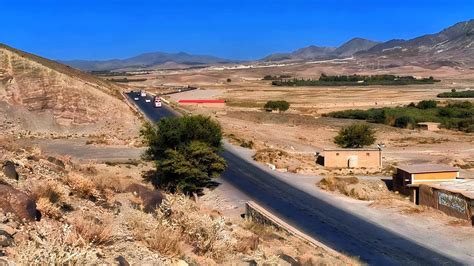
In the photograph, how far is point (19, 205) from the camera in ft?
33.3

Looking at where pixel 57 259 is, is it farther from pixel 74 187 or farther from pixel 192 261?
pixel 74 187

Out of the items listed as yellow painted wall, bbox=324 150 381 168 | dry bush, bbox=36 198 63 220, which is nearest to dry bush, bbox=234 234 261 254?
dry bush, bbox=36 198 63 220

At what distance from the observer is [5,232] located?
8.84 m

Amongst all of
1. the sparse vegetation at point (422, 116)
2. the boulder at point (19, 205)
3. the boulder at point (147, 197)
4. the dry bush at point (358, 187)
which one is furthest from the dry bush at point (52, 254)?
the sparse vegetation at point (422, 116)

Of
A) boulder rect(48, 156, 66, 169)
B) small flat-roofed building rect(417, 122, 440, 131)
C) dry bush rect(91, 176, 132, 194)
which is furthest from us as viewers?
small flat-roofed building rect(417, 122, 440, 131)

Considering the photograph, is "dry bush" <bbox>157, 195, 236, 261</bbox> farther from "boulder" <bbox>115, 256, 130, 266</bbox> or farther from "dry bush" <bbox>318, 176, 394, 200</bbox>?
"dry bush" <bbox>318, 176, 394, 200</bbox>

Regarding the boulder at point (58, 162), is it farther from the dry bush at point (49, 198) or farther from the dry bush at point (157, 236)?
the dry bush at point (157, 236)

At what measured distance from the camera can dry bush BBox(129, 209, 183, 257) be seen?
9.55 meters

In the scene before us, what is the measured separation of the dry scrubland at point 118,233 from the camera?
317 inches

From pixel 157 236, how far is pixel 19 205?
265 cm

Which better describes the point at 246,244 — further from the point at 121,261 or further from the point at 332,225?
the point at 332,225

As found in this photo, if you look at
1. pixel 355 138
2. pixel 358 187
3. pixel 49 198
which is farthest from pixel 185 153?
pixel 355 138

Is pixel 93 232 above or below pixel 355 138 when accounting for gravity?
above

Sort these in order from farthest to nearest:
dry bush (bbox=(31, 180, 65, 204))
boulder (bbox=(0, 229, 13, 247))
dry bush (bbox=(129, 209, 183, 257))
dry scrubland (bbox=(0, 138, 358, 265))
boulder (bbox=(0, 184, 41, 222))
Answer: dry bush (bbox=(31, 180, 65, 204))
boulder (bbox=(0, 184, 41, 222))
dry bush (bbox=(129, 209, 183, 257))
boulder (bbox=(0, 229, 13, 247))
dry scrubland (bbox=(0, 138, 358, 265))
